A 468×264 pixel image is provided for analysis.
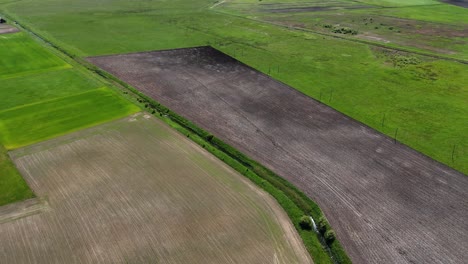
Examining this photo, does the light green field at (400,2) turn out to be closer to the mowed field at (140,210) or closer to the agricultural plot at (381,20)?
the agricultural plot at (381,20)

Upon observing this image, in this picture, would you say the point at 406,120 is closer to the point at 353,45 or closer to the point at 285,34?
the point at 353,45

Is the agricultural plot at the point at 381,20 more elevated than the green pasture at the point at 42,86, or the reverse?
the agricultural plot at the point at 381,20

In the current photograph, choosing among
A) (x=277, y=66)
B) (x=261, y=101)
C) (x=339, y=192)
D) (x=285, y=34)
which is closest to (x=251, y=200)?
(x=339, y=192)

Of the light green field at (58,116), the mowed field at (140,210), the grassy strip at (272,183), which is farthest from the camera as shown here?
the light green field at (58,116)

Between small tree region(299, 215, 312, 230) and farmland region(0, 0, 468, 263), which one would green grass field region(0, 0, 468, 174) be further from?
small tree region(299, 215, 312, 230)

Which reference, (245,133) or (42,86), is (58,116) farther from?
(245,133)

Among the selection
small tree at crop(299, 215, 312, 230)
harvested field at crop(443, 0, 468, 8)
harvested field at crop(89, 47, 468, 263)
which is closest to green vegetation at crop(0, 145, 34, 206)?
harvested field at crop(89, 47, 468, 263)

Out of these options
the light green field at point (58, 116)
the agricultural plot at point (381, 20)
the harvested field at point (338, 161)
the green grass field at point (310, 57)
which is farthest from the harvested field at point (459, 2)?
the light green field at point (58, 116)
